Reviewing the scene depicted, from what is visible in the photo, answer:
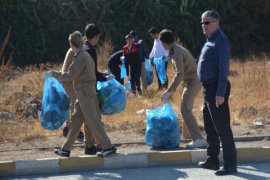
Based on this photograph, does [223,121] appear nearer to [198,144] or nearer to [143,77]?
[198,144]

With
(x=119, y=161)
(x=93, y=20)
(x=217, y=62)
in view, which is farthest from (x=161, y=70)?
(x=93, y=20)

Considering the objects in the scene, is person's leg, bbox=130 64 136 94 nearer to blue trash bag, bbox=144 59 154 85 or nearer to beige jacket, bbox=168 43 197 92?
blue trash bag, bbox=144 59 154 85

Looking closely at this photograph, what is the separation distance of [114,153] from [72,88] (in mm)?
1266

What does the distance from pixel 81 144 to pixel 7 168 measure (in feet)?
4.69

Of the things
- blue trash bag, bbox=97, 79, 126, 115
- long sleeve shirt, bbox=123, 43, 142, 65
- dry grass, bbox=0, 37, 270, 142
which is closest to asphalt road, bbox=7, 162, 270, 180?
blue trash bag, bbox=97, 79, 126, 115

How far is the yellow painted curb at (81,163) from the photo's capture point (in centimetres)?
831

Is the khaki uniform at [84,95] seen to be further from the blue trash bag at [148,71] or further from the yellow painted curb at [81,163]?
the blue trash bag at [148,71]

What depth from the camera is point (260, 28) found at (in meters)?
24.5

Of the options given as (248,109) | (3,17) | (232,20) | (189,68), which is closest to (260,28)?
(232,20)

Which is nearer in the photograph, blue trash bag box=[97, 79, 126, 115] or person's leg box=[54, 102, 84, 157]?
person's leg box=[54, 102, 84, 157]

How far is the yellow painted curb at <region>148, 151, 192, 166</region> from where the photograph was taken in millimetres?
8406

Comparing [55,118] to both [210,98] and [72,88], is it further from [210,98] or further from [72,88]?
[210,98]

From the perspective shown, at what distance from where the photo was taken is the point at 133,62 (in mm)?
14406

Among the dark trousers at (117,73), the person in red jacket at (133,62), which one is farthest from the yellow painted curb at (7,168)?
the dark trousers at (117,73)
